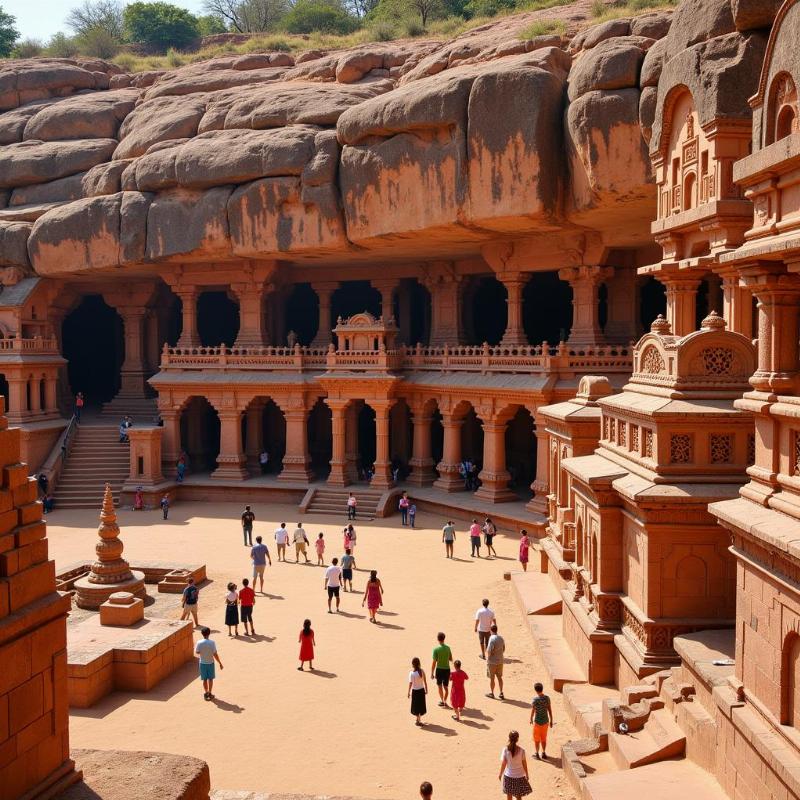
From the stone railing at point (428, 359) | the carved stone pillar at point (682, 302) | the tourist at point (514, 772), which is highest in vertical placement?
the carved stone pillar at point (682, 302)

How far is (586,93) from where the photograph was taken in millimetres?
23266

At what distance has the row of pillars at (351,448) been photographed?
91.1ft

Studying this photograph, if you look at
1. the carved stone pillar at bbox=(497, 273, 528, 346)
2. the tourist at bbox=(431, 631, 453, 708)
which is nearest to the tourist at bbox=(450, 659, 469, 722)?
the tourist at bbox=(431, 631, 453, 708)

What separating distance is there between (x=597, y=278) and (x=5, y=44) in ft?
145

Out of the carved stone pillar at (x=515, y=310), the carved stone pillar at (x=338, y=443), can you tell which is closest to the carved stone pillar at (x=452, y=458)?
the carved stone pillar at (x=515, y=310)

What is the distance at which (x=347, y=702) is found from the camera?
45.4 ft

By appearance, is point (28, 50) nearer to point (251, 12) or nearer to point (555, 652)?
point (251, 12)

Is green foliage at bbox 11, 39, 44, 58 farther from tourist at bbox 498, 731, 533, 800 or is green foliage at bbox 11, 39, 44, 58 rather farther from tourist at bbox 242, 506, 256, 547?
tourist at bbox 498, 731, 533, 800

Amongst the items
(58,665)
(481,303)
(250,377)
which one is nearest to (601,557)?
(58,665)

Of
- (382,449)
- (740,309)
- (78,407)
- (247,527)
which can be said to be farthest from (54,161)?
(740,309)

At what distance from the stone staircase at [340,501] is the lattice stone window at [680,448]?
1701 centimetres

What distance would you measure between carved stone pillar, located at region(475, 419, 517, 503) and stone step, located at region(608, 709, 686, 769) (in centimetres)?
1657

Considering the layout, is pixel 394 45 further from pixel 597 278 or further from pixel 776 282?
pixel 776 282

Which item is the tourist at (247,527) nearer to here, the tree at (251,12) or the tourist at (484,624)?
the tourist at (484,624)
